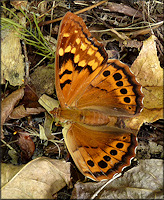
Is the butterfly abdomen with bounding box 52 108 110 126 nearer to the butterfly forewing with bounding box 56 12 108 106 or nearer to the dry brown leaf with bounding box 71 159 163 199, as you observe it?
the butterfly forewing with bounding box 56 12 108 106

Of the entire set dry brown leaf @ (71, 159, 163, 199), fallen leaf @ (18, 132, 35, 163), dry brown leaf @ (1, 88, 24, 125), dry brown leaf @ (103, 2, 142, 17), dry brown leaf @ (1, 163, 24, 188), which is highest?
dry brown leaf @ (103, 2, 142, 17)

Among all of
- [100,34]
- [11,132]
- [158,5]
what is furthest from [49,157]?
[158,5]

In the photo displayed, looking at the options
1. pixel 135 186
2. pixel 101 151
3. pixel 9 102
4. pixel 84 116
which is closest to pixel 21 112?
pixel 9 102

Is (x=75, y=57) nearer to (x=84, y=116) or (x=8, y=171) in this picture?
(x=84, y=116)

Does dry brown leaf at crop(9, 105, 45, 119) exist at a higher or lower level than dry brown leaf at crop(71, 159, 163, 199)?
higher

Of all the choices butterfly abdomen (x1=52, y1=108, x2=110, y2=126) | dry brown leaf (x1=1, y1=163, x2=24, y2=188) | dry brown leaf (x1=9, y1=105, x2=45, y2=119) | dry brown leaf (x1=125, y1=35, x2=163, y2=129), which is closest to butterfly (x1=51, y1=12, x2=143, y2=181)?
butterfly abdomen (x1=52, y1=108, x2=110, y2=126)

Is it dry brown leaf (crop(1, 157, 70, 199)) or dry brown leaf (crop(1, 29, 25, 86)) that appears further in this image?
dry brown leaf (crop(1, 29, 25, 86))

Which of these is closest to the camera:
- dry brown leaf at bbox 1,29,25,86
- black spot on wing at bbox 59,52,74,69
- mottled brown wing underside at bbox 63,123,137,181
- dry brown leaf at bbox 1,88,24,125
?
mottled brown wing underside at bbox 63,123,137,181
